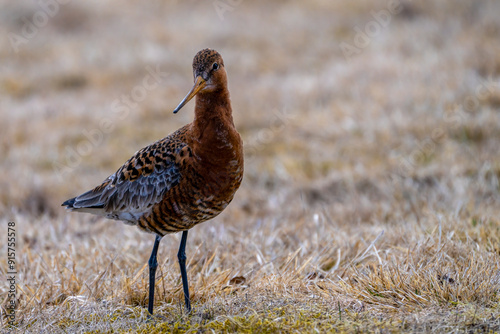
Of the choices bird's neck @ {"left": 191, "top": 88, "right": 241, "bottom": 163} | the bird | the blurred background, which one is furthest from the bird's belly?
the blurred background

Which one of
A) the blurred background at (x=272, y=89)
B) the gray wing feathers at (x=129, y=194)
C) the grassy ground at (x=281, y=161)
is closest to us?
the grassy ground at (x=281, y=161)

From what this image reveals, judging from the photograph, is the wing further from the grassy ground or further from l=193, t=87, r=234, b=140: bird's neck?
the grassy ground

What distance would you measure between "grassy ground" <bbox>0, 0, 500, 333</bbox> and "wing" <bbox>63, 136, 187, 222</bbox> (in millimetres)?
485

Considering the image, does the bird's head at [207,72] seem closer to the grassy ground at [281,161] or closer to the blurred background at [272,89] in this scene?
the grassy ground at [281,161]

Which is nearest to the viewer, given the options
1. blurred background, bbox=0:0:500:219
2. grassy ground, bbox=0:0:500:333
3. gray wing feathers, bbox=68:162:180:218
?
grassy ground, bbox=0:0:500:333

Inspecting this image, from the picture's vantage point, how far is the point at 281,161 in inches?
293

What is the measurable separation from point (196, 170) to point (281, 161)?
409cm

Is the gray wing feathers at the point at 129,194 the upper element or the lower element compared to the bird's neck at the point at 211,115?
lower

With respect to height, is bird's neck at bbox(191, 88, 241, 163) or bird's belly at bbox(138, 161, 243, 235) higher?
bird's neck at bbox(191, 88, 241, 163)

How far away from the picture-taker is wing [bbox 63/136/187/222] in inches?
140

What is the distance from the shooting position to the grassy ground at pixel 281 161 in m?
3.39

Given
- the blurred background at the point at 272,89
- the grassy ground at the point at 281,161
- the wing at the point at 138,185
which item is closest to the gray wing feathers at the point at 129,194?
the wing at the point at 138,185

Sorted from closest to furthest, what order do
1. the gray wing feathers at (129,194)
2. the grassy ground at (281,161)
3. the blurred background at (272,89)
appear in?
the grassy ground at (281,161) < the gray wing feathers at (129,194) < the blurred background at (272,89)

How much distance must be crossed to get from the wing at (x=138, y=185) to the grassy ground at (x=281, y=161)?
48 centimetres
